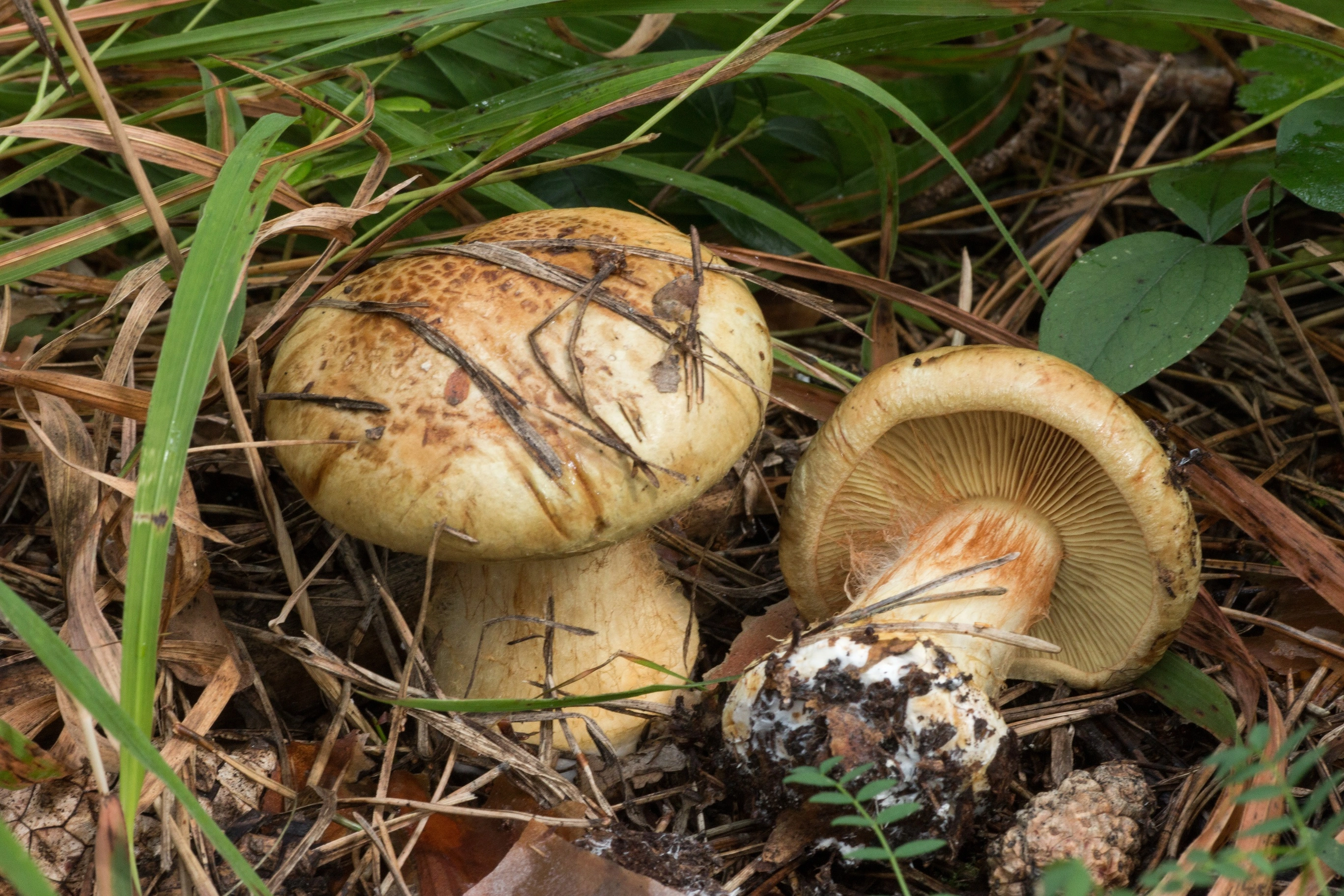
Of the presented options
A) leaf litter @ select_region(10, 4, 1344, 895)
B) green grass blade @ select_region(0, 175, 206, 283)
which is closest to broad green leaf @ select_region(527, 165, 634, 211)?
leaf litter @ select_region(10, 4, 1344, 895)

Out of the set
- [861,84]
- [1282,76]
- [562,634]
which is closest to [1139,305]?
[861,84]

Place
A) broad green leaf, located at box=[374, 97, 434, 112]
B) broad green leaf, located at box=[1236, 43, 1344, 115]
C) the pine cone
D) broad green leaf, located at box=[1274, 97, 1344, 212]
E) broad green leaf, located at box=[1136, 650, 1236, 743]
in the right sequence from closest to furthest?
the pine cone
broad green leaf, located at box=[1136, 650, 1236, 743]
broad green leaf, located at box=[1274, 97, 1344, 212]
broad green leaf, located at box=[374, 97, 434, 112]
broad green leaf, located at box=[1236, 43, 1344, 115]

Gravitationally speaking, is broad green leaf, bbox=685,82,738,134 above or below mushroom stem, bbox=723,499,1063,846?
above

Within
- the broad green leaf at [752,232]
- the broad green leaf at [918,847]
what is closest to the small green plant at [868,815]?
the broad green leaf at [918,847]

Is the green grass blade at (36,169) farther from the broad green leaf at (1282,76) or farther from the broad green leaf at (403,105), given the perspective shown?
the broad green leaf at (1282,76)

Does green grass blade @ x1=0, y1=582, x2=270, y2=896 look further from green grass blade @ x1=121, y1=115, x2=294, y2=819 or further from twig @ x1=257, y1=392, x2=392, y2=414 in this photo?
twig @ x1=257, y1=392, x2=392, y2=414

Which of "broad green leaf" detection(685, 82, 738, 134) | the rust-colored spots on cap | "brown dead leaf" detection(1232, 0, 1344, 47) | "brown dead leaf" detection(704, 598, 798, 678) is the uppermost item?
"brown dead leaf" detection(1232, 0, 1344, 47)

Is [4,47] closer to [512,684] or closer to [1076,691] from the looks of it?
[512,684]
